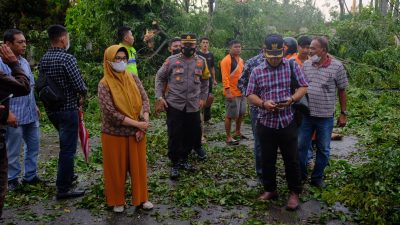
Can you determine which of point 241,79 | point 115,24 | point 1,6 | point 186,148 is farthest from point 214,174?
point 1,6

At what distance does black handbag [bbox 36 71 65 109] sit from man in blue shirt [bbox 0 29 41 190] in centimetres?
60

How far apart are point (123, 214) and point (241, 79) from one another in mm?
2217

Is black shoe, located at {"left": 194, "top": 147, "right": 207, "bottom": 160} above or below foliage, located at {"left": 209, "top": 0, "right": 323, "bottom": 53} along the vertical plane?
below

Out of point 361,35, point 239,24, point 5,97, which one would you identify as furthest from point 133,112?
point 361,35

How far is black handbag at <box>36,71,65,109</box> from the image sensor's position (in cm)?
482

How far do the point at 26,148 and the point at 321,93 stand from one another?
3.83m

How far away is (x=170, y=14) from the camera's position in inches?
572

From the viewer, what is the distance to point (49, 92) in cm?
482

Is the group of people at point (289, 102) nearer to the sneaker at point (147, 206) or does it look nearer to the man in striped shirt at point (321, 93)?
the man in striped shirt at point (321, 93)

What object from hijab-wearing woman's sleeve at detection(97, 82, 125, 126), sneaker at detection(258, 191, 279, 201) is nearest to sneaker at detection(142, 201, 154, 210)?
hijab-wearing woman's sleeve at detection(97, 82, 125, 126)

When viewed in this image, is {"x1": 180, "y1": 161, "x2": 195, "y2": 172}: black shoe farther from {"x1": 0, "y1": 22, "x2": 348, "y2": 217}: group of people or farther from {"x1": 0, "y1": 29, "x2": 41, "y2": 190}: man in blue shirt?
{"x1": 0, "y1": 29, "x2": 41, "y2": 190}: man in blue shirt

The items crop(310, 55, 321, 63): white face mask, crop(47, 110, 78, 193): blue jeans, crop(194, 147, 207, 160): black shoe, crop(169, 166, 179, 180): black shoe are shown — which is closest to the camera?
crop(47, 110, 78, 193): blue jeans

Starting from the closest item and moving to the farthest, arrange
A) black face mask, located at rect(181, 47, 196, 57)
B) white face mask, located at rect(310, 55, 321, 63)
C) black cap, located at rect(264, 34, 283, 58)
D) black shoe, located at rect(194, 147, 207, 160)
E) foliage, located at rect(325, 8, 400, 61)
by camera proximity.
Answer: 1. black cap, located at rect(264, 34, 283, 58)
2. white face mask, located at rect(310, 55, 321, 63)
3. black face mask, located at rect(181, 47, 196, 57)
4. black shoe, located at rect(194, 147, 207, 160)
5. foliage, located at rect(325, 8, 400, 61)

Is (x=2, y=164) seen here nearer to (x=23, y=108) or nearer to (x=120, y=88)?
(x=120, y=88)
